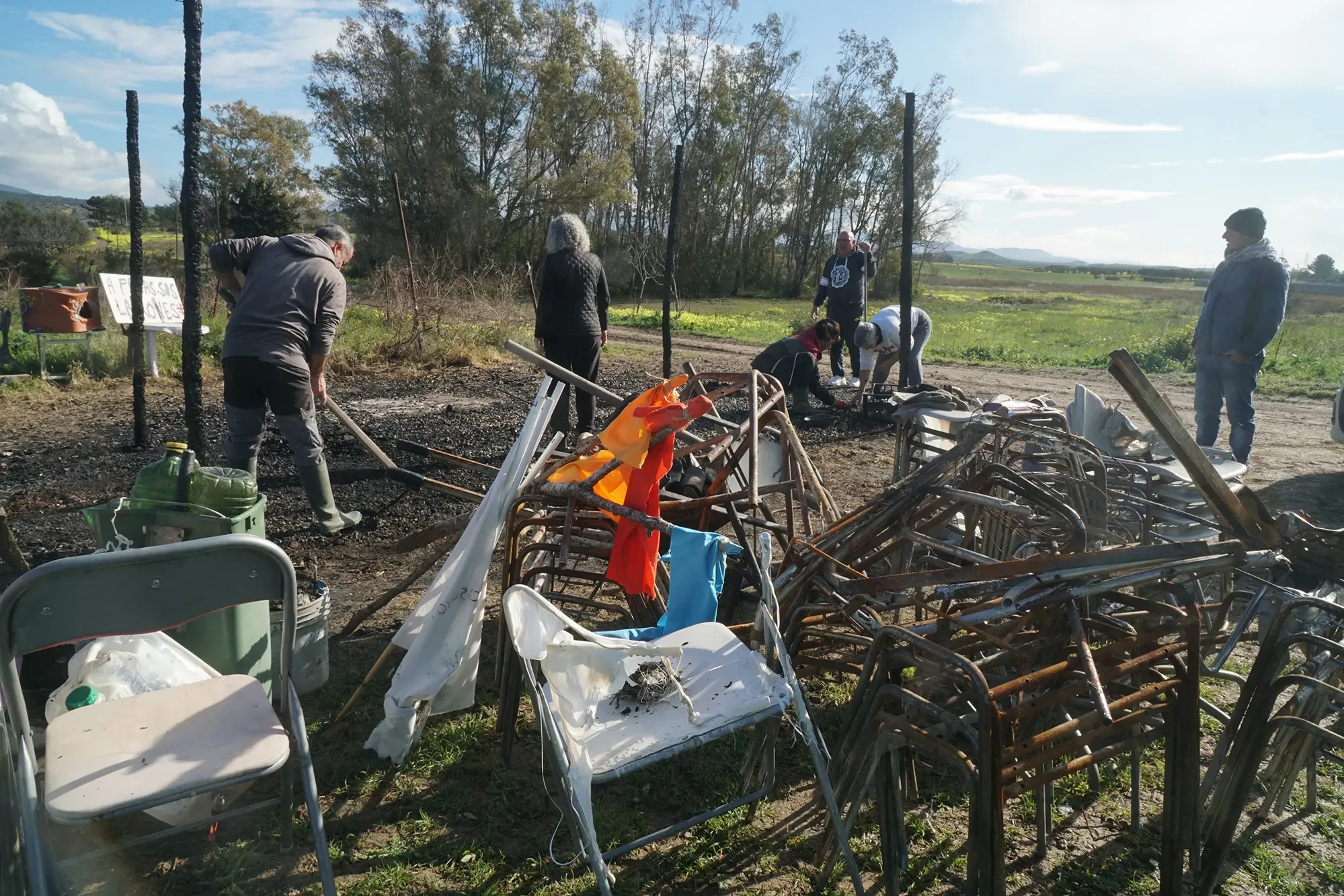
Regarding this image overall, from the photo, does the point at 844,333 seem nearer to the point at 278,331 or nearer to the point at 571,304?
the point at 571,304

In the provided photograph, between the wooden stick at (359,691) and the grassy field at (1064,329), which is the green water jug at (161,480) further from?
the grassy field at (1064,329)

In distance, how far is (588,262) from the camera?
6.71 meters

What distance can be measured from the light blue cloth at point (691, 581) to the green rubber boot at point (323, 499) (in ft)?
9.76

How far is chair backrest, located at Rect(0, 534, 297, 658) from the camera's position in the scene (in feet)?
6.17

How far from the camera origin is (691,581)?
2777 mm

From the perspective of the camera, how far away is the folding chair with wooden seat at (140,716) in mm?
1869

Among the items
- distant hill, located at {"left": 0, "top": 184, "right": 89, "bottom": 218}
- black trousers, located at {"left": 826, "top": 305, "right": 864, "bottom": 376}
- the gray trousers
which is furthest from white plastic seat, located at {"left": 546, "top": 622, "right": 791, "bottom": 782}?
distant hill, located at {"left": 0, "top": 184, "right": 89, "bottom": 218}

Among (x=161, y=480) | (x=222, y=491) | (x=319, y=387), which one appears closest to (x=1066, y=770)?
(x=222, y=491)

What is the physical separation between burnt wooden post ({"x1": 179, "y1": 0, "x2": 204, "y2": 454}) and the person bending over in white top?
6.59 meters

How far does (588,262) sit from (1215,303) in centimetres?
495

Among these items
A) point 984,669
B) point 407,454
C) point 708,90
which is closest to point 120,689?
point 984,669

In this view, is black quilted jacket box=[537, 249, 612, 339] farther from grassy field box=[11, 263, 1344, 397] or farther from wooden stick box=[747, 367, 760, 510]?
grassy field box=[11, 263, 1344, 397]

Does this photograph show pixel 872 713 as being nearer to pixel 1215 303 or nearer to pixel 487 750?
pixel 487 750

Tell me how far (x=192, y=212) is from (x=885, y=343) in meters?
6.90
